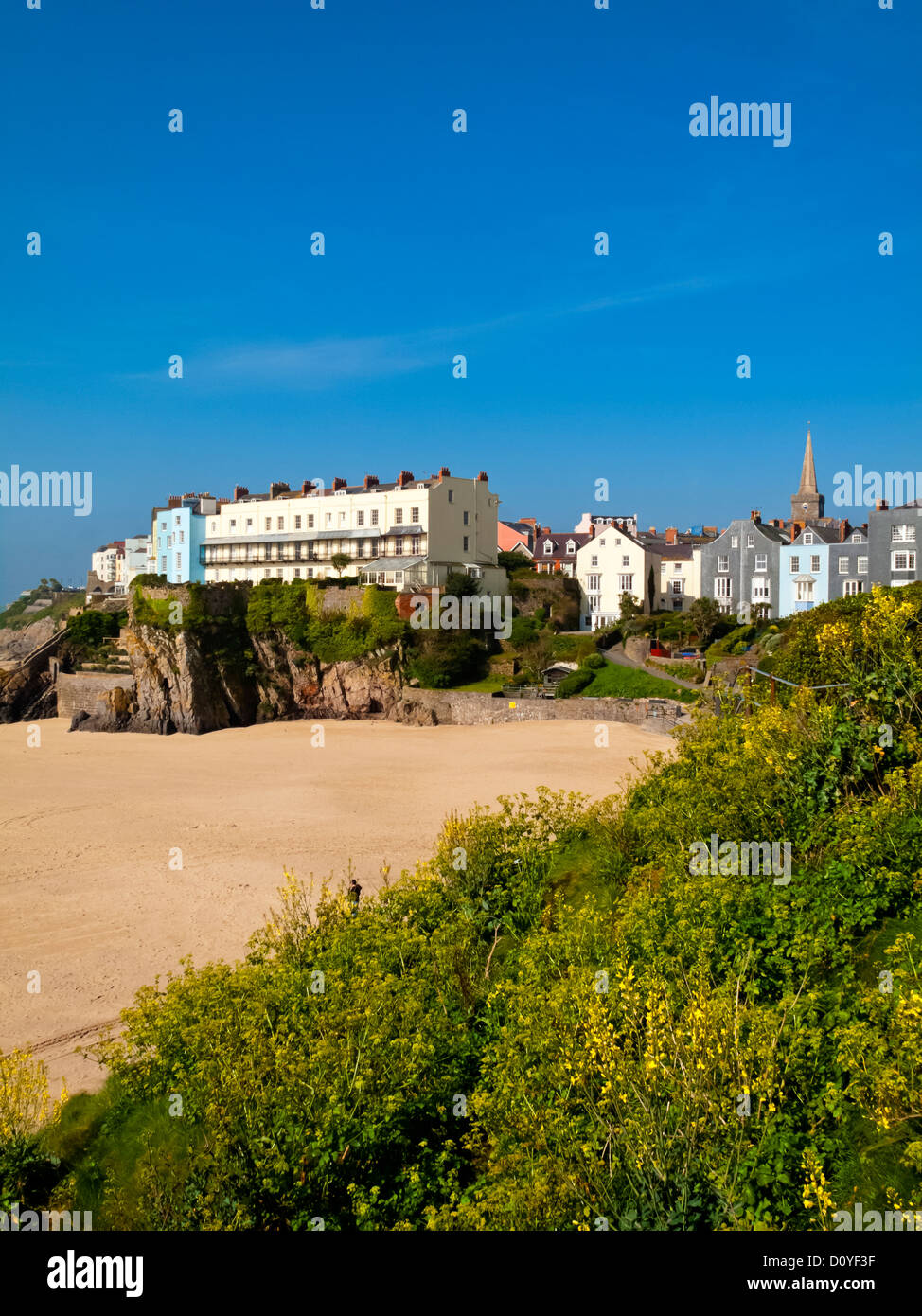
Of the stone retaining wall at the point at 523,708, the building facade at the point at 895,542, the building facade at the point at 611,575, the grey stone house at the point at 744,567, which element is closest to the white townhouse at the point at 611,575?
the building facade at the point at 611,575

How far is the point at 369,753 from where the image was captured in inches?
1531

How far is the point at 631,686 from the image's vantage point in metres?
43.9

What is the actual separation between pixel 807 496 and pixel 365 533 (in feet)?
147

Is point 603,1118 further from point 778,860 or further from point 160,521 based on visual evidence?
point 160,521

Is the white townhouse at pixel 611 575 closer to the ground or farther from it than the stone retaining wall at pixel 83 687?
farther from it

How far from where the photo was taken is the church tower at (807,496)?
267 ft

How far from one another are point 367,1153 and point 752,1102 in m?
3.36

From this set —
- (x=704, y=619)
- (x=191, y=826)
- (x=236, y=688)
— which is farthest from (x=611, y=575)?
(x=191, y=826)

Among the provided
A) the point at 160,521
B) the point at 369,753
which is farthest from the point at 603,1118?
the point at 160,521

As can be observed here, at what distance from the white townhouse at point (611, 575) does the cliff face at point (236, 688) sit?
54.8 ft

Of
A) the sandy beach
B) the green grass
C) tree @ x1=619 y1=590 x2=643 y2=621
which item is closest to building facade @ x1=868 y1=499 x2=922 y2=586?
tree @ x1=619 y1=590 x2=643 y2=621

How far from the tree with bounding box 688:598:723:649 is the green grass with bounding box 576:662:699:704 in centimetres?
577

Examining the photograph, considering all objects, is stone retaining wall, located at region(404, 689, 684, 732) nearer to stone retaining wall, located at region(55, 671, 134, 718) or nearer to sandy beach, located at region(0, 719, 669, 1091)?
sandy beach, located at region(0, 719, 669, 1091)

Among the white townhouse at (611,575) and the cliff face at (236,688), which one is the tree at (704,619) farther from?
the cliff face at (236,688)
